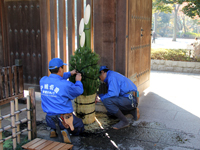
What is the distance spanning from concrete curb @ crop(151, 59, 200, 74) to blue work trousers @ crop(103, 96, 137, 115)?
22.6 feet

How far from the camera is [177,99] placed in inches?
267

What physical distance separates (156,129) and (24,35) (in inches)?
171

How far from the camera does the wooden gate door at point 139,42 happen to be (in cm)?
602

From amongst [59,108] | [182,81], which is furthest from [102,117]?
[182,81]

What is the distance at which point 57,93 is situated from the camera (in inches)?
156

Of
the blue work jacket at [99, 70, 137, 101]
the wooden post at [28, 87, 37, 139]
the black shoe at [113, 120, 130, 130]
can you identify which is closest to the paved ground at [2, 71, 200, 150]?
the black shoe at [113, 120, 130, 130]

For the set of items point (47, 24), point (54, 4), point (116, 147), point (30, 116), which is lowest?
point (116, 147)

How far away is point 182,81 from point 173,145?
5.52 metres

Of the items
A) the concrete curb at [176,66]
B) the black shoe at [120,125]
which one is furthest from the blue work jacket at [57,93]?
the concrete curb at [176,66]

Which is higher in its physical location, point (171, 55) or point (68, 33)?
point (68, 33)

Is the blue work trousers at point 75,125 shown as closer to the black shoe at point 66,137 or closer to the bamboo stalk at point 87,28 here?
the black shoe at point 66,137

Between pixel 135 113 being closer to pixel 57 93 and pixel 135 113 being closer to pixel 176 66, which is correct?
pixel 57 93

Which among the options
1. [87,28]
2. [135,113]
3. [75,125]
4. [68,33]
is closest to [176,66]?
[68,33]

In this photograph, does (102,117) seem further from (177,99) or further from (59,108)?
(177,99)
